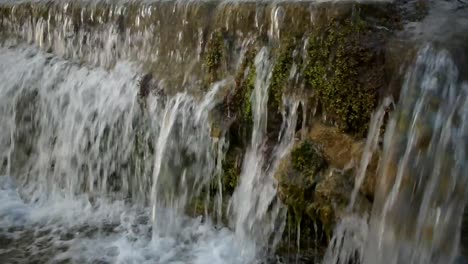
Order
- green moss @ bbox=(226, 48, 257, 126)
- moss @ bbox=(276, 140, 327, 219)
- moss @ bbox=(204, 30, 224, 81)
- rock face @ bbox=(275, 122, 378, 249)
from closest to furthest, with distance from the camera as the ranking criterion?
rock face @ bbox=(275, 122, 378, 249)
moss @ bbox=(276, 140, 327, 219)
green moss @ bbox=(226, 48, 257, 126)
moss @ bbox=(204, 30, 224, 81)

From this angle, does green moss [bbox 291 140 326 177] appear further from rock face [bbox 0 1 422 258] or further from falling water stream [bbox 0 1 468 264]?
falling water stream [bbox 0 1 468 264]

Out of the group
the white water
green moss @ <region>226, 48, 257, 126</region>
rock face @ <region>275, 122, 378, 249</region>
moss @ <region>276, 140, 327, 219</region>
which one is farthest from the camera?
green moss @ <region>226, 48, 257, 126</region>

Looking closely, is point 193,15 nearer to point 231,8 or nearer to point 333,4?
point 231,8

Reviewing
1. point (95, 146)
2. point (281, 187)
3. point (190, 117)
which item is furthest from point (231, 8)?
point (95, 146)

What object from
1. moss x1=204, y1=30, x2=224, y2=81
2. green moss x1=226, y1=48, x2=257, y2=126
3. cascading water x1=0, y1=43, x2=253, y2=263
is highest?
moss x1=204, y1=30, x2=224, y2=81

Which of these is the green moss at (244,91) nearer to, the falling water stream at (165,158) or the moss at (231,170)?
the falling water stream at (165,158)

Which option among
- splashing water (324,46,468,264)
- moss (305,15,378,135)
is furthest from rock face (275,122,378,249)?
splashing water (324,46,468,264)

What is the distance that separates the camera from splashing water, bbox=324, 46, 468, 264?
11.5 feet

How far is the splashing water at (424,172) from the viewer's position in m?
3.50

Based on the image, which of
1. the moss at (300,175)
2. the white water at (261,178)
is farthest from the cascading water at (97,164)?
the moss at (300,175)

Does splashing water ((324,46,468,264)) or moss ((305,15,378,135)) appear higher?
moss ((305,15,378,135))

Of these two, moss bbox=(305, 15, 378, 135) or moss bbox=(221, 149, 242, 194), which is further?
moss bbox=(221, 149, 242, 194)

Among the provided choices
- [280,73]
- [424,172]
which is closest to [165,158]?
[280,73]

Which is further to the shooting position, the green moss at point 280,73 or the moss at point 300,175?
the green moss at point 280,73
